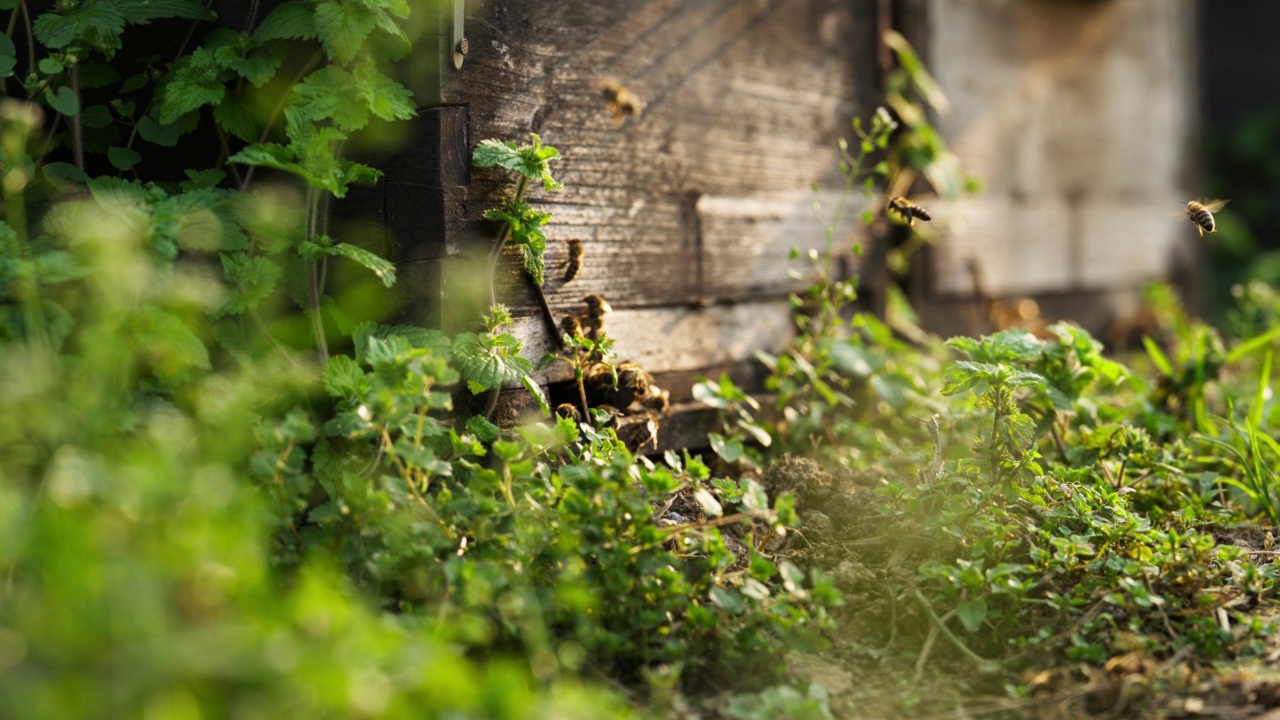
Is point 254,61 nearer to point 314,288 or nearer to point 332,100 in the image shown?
point 332,100

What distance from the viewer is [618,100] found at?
2588 mm

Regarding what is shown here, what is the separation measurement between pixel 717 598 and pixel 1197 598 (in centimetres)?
92

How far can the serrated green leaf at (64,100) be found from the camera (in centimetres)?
206

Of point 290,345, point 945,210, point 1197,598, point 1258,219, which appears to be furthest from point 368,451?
point 1258,219

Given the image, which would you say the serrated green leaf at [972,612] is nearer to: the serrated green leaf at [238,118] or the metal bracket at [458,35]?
the metal bracket at [458,35]

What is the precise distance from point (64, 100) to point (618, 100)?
1.22m

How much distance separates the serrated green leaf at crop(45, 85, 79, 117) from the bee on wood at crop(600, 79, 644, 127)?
1172mm

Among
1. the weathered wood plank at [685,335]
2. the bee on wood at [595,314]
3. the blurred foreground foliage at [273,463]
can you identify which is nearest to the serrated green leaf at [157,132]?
the blurred foreground foliage at [273,463]

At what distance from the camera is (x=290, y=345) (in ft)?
7.00

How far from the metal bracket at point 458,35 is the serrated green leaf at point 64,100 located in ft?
2.50

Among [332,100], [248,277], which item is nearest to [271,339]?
[248,277]

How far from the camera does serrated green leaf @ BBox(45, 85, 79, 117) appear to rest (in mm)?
2057

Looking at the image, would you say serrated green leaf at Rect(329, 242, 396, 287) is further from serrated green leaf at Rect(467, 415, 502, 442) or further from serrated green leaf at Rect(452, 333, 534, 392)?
serrated green leaf at Rect(467, 415, 502, 442)

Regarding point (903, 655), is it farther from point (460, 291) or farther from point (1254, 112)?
point (1254, 112)
